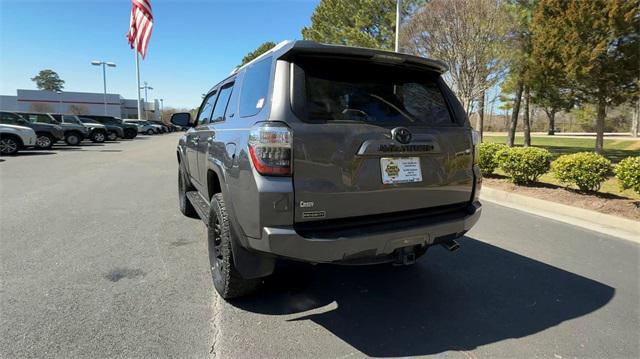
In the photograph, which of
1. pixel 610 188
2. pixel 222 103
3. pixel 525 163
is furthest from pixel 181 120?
pixel 610 188

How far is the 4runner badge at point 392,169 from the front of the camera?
8.77 ft

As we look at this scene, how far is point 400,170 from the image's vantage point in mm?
2721

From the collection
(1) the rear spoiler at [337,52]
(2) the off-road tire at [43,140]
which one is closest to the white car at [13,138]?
(2) the off-road tire at [43,140]

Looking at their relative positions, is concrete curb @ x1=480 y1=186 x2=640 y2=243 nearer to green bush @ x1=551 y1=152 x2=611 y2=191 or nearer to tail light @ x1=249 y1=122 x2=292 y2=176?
green bush @ x1=551 y1=152 x2=611 y2=191

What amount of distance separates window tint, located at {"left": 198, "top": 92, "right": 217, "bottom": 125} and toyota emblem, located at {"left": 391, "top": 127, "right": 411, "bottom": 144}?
275 cm

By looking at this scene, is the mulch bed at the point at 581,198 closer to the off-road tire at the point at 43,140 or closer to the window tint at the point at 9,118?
the window tint at the point at 9,118

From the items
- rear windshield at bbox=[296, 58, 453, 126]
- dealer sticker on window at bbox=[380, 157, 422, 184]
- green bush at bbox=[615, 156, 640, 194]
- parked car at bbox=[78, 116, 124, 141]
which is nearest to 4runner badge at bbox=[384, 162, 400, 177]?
dealer sticker on window at bbox=[380, 157, 422, 184]

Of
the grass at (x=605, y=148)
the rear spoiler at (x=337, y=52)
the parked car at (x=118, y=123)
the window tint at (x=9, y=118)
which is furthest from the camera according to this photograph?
the parked car at (x=118, y=123)

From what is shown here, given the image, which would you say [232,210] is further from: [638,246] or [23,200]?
[23,200]

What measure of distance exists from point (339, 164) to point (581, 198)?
618 cm

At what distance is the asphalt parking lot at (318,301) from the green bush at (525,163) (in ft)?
8.79

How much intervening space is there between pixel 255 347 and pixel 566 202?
6.29 m

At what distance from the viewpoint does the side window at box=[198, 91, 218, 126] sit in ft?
15.8

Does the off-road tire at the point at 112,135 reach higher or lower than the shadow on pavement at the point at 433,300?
higher
